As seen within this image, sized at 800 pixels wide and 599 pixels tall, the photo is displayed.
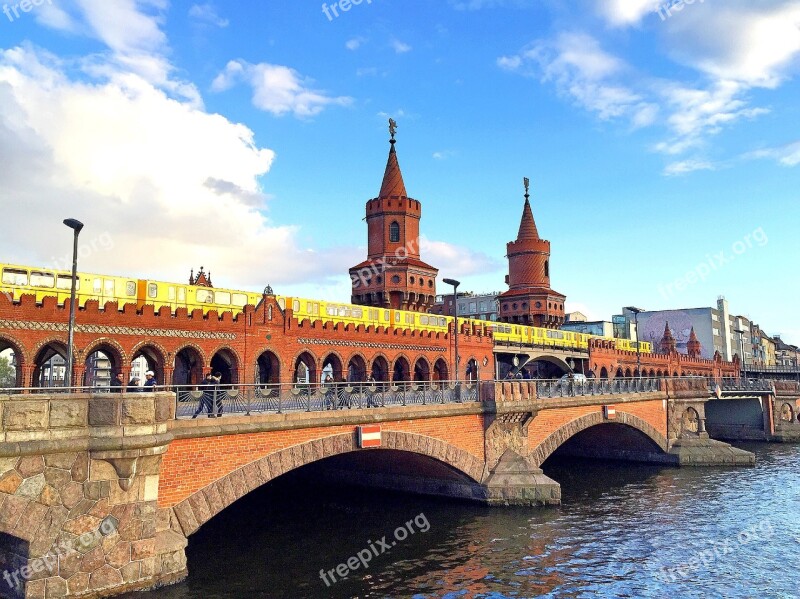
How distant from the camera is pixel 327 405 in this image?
2214cm

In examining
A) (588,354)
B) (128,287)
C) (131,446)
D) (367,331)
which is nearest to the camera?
(131,446)

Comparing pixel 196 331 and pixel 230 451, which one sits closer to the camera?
pixel 230 451

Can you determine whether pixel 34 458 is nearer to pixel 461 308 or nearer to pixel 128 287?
pixel 128 287

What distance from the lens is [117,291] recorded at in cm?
3378

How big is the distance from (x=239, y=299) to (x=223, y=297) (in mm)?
1050

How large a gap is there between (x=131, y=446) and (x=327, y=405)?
8053 mm

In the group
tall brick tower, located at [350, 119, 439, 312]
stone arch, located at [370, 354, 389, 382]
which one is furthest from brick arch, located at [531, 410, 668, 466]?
tall brick tower, located at [350, 119, 439, 312]

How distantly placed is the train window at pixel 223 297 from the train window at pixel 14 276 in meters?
10.8

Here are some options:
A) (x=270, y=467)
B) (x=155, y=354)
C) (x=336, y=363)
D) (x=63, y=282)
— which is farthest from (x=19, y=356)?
(x=336, y=363)

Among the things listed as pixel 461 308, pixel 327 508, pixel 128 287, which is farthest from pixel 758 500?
pixel 461 308

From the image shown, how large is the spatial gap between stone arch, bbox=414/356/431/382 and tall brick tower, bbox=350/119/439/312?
7455 millimetres

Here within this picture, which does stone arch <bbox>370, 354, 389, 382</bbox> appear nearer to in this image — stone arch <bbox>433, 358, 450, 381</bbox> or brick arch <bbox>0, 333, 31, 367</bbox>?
stone arch <bbox>433, 358, 450, 381</bbox>

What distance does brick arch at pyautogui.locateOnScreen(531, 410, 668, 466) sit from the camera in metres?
31.5

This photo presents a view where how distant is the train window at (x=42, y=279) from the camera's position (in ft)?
100
